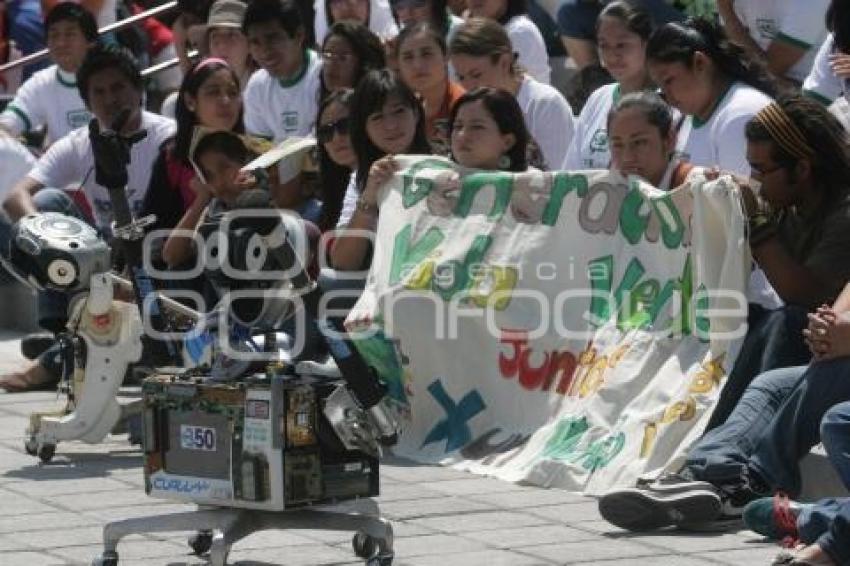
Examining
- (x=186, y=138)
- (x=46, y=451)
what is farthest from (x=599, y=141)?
(x=46, y=451)

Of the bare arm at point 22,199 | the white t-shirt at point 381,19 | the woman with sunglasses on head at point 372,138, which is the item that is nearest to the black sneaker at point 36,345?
the bare arm at point 22,199

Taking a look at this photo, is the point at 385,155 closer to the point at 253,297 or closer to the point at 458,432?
the point at 458,432

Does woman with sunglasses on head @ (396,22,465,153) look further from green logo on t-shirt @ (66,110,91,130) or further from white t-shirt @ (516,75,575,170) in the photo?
green logo on t-shirt @ (66,110,91,130)

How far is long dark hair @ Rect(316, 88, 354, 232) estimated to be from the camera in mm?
9141

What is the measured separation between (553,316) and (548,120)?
175 cm


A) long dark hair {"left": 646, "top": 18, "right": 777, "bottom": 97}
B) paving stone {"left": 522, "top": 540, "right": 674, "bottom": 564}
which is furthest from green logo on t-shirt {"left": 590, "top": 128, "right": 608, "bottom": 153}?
paving stone {"left": 522, "top": 540, "right": 674, "bottom": 564}

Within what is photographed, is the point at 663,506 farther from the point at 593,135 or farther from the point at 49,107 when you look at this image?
the point at 49,107

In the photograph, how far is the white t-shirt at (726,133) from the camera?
8.02 metres

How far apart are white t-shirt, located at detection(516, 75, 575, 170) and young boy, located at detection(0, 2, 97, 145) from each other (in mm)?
3110

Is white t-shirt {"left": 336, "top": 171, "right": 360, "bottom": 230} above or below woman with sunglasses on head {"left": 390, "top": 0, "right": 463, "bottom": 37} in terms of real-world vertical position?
below

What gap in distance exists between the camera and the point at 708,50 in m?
8.17

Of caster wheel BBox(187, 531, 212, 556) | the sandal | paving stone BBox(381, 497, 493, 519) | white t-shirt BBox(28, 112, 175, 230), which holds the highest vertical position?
white t-shirt BBox(28, 112, 175, 230)

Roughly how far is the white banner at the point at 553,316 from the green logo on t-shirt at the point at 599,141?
847mm

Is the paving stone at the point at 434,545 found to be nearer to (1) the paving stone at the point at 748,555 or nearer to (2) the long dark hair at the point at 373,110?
(1) the paving stone at the point at 748,555
